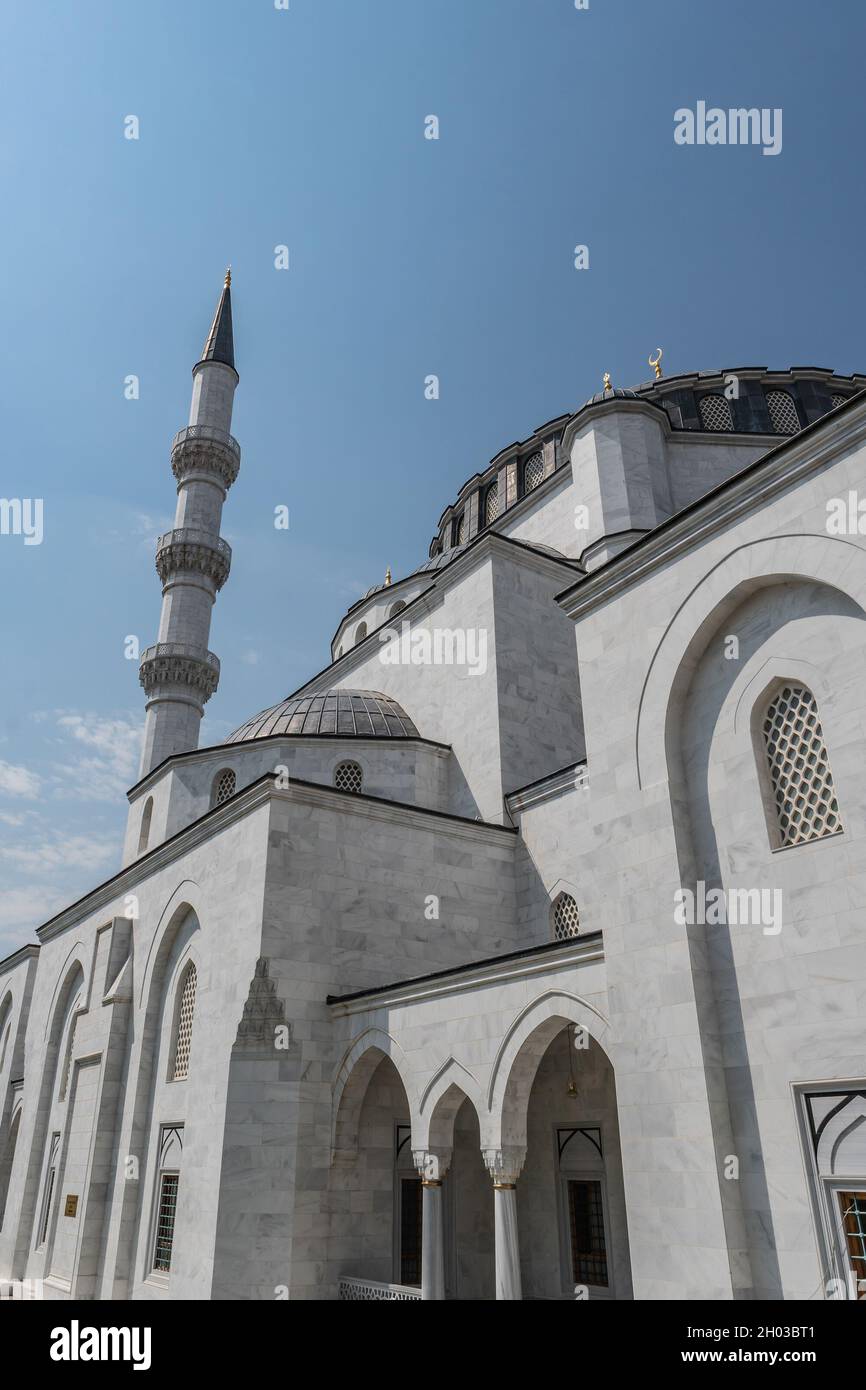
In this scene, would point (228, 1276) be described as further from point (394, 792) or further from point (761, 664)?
point (761, 664)

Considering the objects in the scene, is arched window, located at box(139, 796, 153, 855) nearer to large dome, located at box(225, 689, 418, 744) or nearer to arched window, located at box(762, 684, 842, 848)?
large dome, located at box(225, 689, 418, 744)

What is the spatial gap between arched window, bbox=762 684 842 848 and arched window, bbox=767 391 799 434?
54.6 feet

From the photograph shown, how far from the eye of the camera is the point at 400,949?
41.3ft

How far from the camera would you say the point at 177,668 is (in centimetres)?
2391

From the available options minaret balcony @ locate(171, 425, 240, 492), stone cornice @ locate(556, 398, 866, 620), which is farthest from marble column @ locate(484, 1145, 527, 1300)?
minaret balcony @ locate(171, 425, 240, 492)

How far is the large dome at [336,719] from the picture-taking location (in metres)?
16.8

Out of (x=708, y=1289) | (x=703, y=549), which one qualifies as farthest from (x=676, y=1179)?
(x=703, y=549)

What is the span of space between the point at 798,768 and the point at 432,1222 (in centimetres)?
625

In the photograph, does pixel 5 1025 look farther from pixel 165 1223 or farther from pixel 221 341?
pixel 221 341

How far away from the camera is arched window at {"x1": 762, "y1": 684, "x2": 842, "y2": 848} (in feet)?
23.1

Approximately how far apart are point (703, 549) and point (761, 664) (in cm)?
128

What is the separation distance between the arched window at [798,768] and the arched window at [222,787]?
38.7ft

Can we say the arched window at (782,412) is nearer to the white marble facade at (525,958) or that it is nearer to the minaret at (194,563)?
the white marble facade at (525,958)
